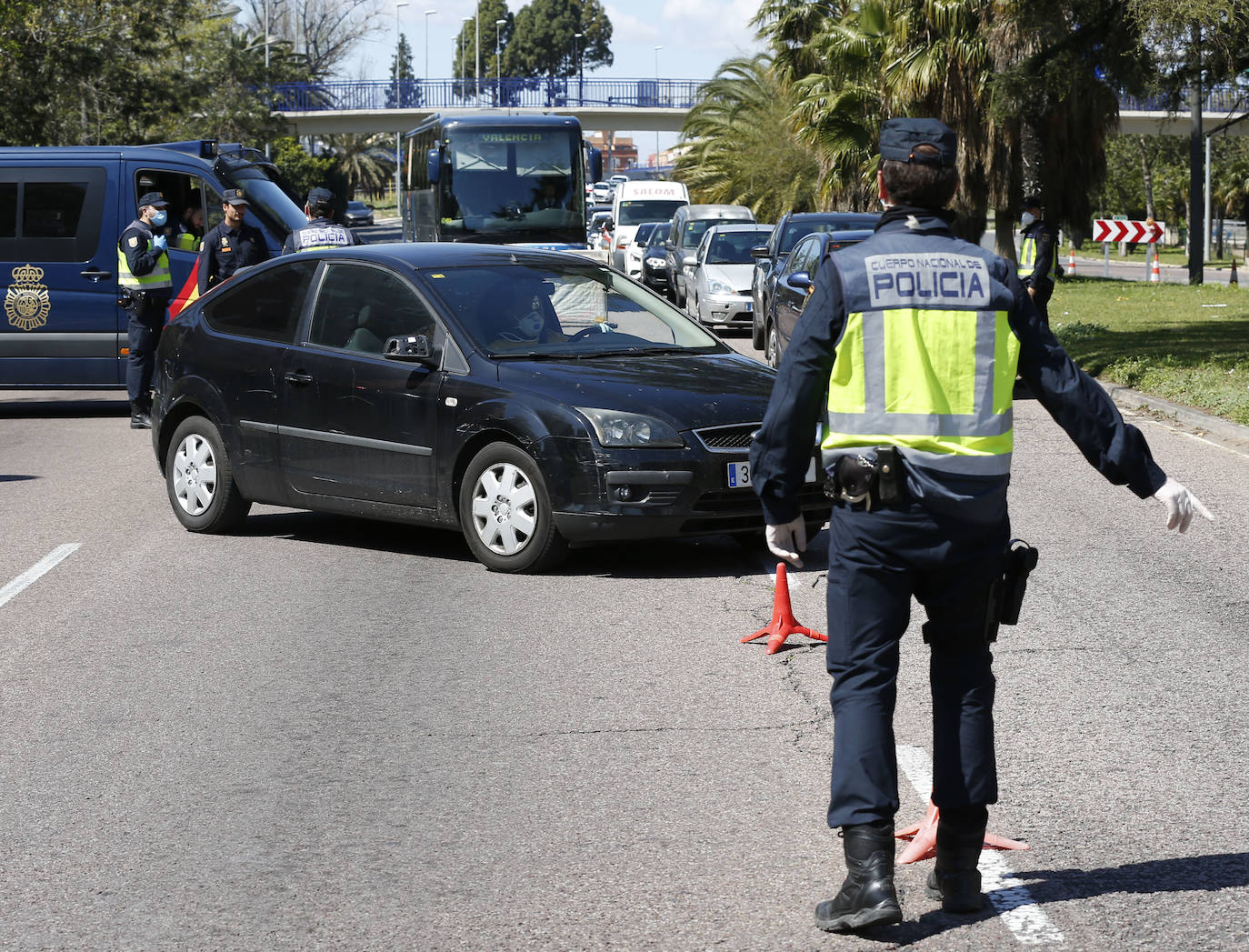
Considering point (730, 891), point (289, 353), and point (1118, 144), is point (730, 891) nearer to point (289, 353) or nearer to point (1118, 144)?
point (289, 353)

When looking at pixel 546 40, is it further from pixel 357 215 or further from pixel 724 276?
pixel 724 276

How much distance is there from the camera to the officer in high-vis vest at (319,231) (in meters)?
14.9

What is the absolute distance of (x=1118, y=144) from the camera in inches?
3083

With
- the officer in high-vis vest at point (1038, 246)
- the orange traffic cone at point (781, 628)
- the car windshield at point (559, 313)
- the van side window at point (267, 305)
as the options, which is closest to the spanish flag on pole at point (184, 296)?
the van side window at point (267, 305)

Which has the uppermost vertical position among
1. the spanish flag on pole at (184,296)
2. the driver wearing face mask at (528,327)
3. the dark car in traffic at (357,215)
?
the dark car in traffic at (357,215)

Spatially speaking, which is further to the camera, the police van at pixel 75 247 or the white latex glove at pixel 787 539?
the police van at pixel 75 247

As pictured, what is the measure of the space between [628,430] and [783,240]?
1417cm

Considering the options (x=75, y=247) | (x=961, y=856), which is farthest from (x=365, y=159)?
(x=961, y=856)

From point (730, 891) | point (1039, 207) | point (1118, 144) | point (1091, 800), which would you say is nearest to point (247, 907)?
point (730, 891)

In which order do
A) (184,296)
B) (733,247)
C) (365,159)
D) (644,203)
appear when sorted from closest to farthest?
(184,296), (733,247), (644,203), (365,159)

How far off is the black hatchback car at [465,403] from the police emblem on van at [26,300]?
602 centimetres

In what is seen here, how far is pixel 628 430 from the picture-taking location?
806cm

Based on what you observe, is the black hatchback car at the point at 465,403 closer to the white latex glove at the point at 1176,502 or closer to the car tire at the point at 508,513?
the car tire at the point at 508,513

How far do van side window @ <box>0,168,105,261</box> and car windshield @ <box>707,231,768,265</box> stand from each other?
38.7 ft
